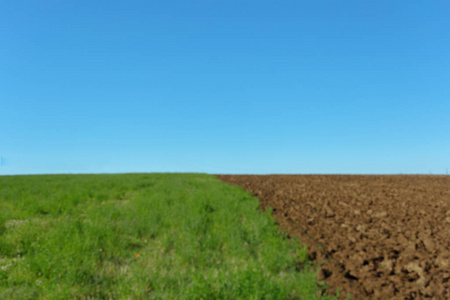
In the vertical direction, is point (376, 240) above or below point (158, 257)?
above

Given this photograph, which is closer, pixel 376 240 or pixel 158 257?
pixel 158 257

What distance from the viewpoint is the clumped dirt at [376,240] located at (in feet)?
14.0

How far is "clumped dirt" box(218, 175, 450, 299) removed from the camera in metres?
4.28

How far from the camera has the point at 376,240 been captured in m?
5.63

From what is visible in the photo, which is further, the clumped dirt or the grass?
the clumped dirt

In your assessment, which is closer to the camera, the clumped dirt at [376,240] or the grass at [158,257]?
the grass at [158,257]

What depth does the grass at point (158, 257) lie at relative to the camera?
4.02 meters

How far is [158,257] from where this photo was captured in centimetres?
526

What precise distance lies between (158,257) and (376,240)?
14.1ft

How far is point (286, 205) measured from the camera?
853 cm

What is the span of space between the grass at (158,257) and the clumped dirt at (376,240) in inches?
19.9

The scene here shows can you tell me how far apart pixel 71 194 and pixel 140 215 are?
5.19 m

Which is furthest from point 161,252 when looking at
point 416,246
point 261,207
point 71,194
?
point 71,194

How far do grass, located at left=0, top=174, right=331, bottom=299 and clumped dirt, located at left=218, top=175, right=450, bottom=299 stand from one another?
0.51 meters
